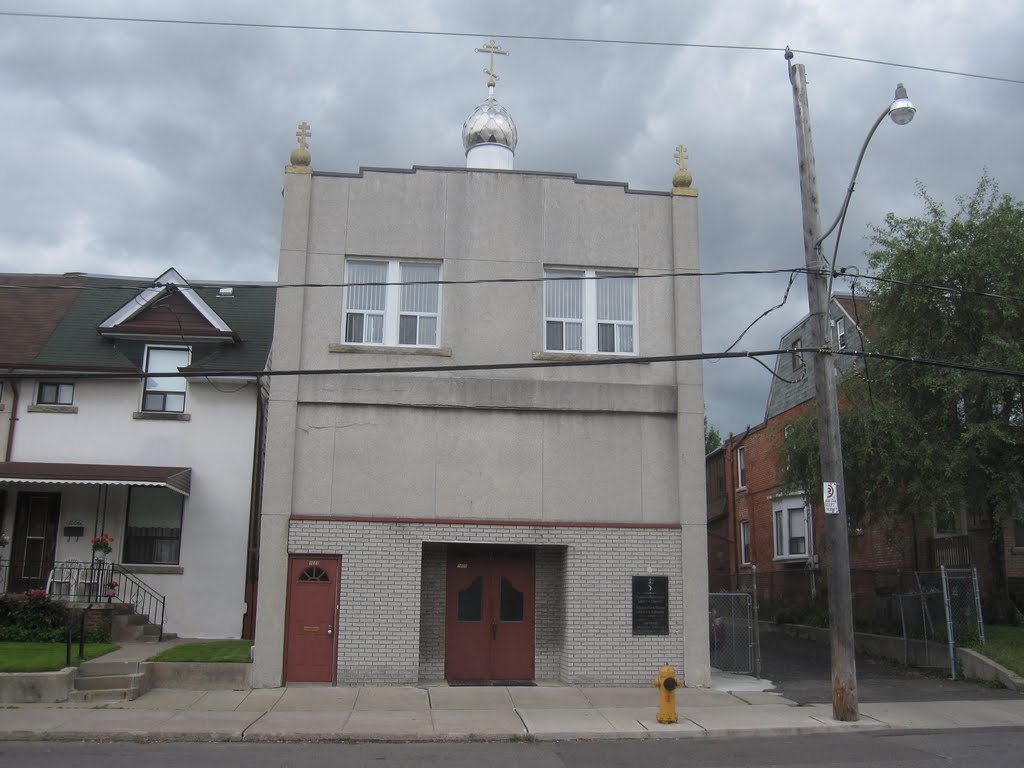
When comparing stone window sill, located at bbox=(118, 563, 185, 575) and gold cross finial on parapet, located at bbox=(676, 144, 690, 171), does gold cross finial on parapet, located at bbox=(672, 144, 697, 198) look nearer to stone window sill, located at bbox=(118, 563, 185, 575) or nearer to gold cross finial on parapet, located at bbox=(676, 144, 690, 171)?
gold cross finial on parapet, located at bbox=(676, 144, 690, 171)

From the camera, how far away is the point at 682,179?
59.6 feet

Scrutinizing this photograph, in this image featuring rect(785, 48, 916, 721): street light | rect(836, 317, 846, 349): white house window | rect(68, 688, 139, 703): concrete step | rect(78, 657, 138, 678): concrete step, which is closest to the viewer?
rect(785, 48, 916, 721): street light

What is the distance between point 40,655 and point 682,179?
1410cm

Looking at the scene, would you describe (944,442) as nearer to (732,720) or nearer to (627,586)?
(627,586)

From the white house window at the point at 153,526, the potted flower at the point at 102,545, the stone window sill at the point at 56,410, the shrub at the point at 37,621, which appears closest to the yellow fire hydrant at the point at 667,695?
the shrub at the point at 37,621

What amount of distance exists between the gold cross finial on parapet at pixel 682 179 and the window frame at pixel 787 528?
13.9 m

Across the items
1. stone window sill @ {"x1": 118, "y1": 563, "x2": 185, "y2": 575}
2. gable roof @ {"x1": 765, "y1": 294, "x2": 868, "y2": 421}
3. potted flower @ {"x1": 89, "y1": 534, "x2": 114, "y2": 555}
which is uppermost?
gable roof @ {"x1": 765, "y1": 294, "x2": 868, "y2": 421}

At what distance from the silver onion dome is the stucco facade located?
1981mm

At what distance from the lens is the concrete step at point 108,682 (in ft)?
47.1

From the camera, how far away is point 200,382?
70.1 ft

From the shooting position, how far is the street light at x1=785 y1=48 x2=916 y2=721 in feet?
44.1

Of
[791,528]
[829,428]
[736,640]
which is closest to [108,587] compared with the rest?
[736,640]

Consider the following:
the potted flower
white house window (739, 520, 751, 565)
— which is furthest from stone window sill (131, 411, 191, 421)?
white house window (739, 520, 751, 565)

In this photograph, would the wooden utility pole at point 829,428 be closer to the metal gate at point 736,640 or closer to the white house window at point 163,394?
the metal gate at point 736,640
